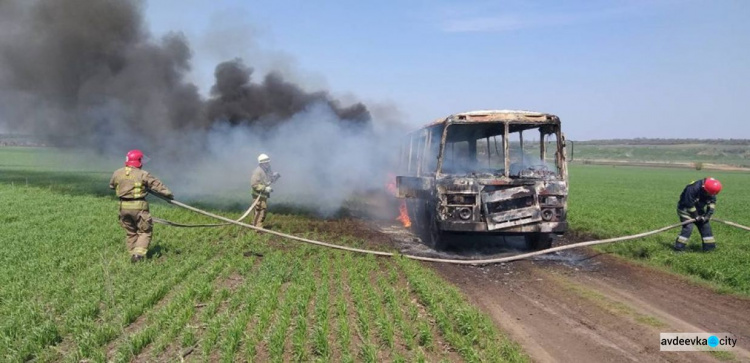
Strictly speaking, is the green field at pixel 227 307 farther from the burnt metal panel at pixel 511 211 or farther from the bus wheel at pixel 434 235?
the burnt metal panel at pixel 511 211

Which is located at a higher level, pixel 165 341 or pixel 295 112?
pixel 295 112

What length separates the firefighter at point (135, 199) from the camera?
822 centimetres

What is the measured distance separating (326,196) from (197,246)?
29.0 feet

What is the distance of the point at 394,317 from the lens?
5.74 m

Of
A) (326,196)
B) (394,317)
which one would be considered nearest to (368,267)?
(394,317)

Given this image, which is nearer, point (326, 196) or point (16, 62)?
point (16, 62)

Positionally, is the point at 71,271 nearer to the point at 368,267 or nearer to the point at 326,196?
the point at 368,267

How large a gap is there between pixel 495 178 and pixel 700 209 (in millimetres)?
4212

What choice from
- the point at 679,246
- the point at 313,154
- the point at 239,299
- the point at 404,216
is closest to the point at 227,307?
the point at 239,299

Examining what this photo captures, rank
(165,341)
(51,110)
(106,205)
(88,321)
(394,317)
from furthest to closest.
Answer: (51,110), (106,205), (394,317), (88,321), (165,341)

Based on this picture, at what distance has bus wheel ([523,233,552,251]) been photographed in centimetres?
1013

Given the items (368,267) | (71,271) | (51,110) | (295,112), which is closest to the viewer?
(71,271)

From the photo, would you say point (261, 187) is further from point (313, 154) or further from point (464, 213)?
point (313, 154)

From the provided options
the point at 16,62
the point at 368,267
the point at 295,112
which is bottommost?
the point at 368,267
